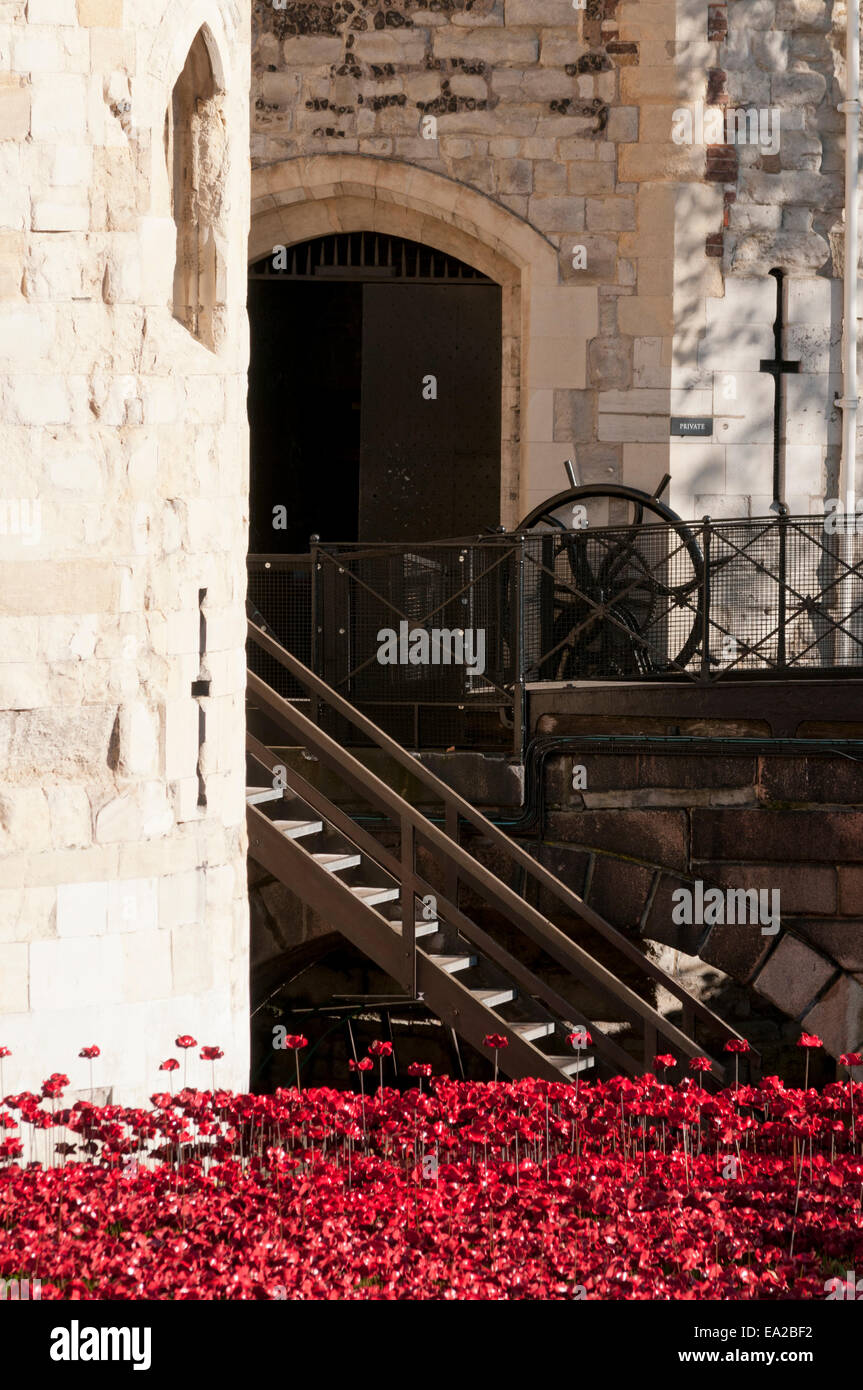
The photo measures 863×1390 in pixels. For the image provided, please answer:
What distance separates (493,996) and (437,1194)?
8.67 feet

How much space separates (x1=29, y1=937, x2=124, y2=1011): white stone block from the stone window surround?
19.9 feet

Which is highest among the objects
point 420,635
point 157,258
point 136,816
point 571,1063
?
point 157,258

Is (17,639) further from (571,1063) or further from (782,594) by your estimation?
(782,594)

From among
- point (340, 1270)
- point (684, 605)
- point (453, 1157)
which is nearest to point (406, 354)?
point (684, 605)

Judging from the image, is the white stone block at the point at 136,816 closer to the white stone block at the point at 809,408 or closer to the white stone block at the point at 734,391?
the white stone block at the point at 734,391

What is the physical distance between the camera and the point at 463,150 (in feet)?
35.6

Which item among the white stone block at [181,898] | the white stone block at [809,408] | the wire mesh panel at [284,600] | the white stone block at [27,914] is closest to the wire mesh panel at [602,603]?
the wire mesh panel at [284,600]

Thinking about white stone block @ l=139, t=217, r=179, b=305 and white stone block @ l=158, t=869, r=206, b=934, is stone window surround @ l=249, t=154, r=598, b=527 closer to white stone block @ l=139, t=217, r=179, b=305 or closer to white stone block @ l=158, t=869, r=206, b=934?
white stone block @ l=139, t=217, r=179, b=305

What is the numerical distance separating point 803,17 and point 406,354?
3.45 metres

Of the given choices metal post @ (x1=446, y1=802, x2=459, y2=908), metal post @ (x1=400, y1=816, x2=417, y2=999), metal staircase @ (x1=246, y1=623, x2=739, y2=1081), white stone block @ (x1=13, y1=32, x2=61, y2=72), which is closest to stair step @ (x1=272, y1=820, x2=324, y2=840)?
metal staircase @ (x1=246, y1=623, x2=739, y2=1081)

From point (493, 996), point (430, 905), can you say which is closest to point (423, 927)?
point (430, 905)

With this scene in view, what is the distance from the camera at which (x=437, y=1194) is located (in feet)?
15.0

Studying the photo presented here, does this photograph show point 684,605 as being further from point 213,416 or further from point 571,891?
point 213,416
